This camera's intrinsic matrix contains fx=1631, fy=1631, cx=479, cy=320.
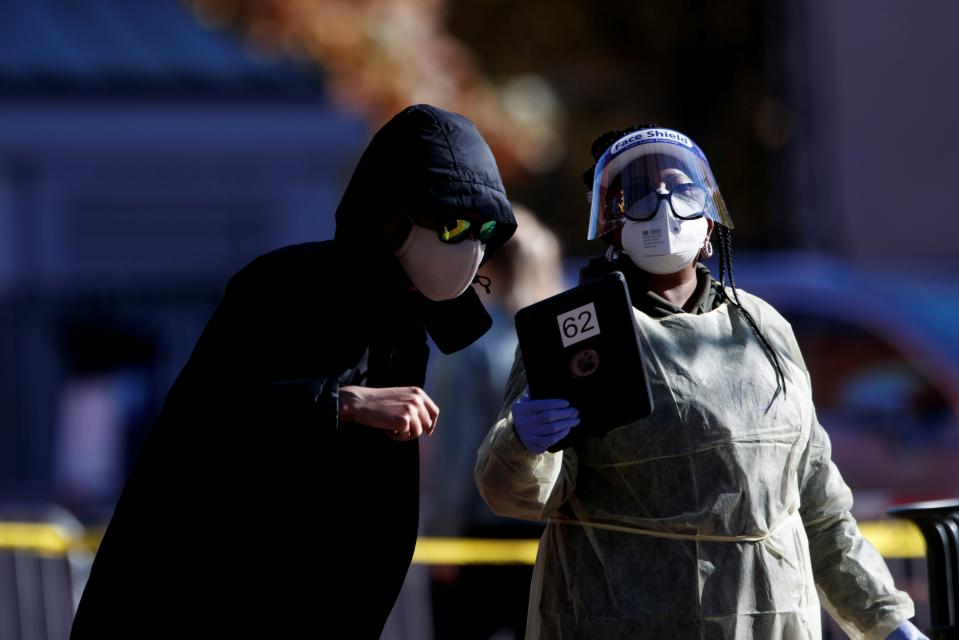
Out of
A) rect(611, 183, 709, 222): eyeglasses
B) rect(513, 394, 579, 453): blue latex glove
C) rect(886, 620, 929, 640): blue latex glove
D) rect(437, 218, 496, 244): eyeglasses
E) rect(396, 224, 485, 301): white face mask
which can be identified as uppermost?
rect(611, 183, 709, 222): eyeglasses

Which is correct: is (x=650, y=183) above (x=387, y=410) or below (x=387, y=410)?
above

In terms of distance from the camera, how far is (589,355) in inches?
112

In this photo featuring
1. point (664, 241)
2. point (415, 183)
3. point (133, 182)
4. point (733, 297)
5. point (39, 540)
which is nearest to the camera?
point (415, 183)

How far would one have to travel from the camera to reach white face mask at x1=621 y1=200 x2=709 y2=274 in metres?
3.03

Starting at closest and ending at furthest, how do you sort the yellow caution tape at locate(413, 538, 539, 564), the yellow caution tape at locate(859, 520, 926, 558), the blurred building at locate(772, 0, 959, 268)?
the yellow caution tape at locate(413, 538, 539, 564) < the yellow caution tape at locate(859, 520, 926, 558) < the blurred building at locate(772, 0, 959, 268)

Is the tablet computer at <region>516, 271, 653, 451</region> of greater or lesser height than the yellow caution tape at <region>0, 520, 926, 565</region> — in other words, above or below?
above

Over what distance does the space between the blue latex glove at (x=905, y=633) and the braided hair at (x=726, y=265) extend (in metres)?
0.50

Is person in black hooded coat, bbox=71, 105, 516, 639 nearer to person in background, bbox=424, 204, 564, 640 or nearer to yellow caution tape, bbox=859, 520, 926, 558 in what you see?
person in background, bbox=424, 204, 564, 640

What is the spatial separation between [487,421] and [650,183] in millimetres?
2002

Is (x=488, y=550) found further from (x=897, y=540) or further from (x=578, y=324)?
(x=578, y=324)

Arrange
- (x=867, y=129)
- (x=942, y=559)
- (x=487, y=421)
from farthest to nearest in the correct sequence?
(x=867, y=129), (x=487, y=421), (x=942, y=559)

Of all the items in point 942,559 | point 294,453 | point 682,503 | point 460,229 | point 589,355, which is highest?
point 460,229

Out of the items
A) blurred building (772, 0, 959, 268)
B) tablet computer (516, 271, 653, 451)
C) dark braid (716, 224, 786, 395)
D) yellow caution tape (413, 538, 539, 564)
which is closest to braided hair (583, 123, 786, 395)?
dark braid (716, 224, 786, 395)

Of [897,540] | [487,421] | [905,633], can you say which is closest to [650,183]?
[905,633]
